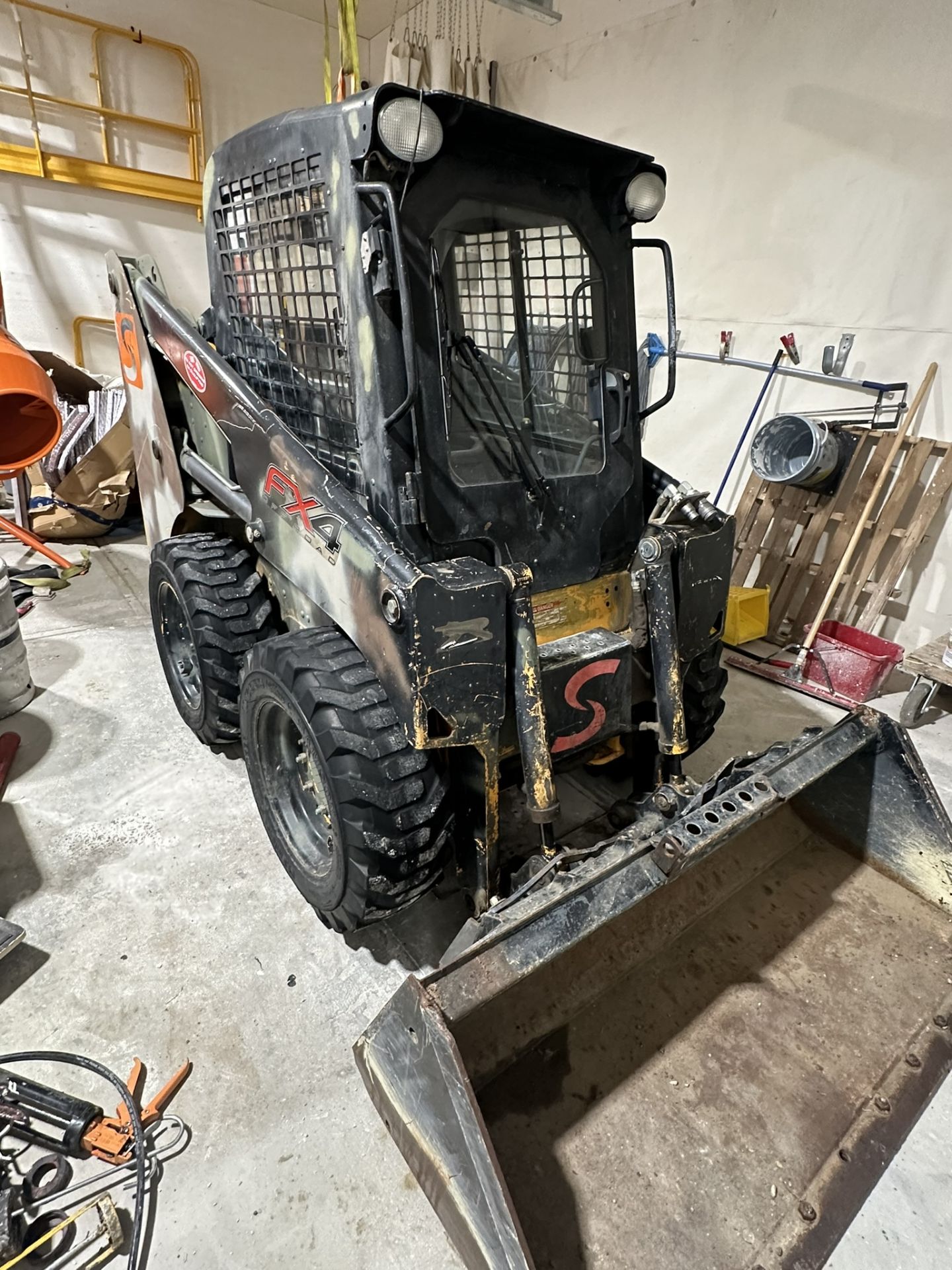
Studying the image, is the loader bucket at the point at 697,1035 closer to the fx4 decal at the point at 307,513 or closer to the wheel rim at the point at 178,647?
the fx4 decal at the point at 307,513

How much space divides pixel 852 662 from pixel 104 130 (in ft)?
23.8

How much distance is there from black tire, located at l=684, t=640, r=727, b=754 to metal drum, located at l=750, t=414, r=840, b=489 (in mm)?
1958

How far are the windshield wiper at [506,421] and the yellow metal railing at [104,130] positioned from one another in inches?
239

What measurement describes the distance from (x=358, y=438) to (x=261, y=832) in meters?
1.49

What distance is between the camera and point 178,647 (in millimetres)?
3088

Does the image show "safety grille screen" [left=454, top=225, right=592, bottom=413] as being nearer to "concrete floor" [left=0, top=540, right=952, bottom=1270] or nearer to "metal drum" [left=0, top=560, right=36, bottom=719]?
"concrete floor" [left=0, top=540, right=952, bottom=1270]

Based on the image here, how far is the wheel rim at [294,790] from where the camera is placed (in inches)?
82.7

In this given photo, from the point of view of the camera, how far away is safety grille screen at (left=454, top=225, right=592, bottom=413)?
1.92 meters

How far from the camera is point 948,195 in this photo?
10.8 ft

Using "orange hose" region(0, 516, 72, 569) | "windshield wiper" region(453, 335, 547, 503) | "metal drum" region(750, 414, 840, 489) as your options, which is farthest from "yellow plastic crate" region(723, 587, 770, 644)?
"orange hose" region(0, 516, 72, 569)

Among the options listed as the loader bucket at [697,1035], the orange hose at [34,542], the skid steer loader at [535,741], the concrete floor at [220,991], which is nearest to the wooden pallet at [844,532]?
the concrete floor at [220,991]

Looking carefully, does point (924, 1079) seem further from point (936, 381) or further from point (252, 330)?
point (936, 381)

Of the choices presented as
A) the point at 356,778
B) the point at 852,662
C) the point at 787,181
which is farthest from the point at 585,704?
the point at 787,181

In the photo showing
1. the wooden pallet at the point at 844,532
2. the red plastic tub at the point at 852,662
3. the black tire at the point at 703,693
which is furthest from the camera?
the wooden pallet at the point at 844,532
